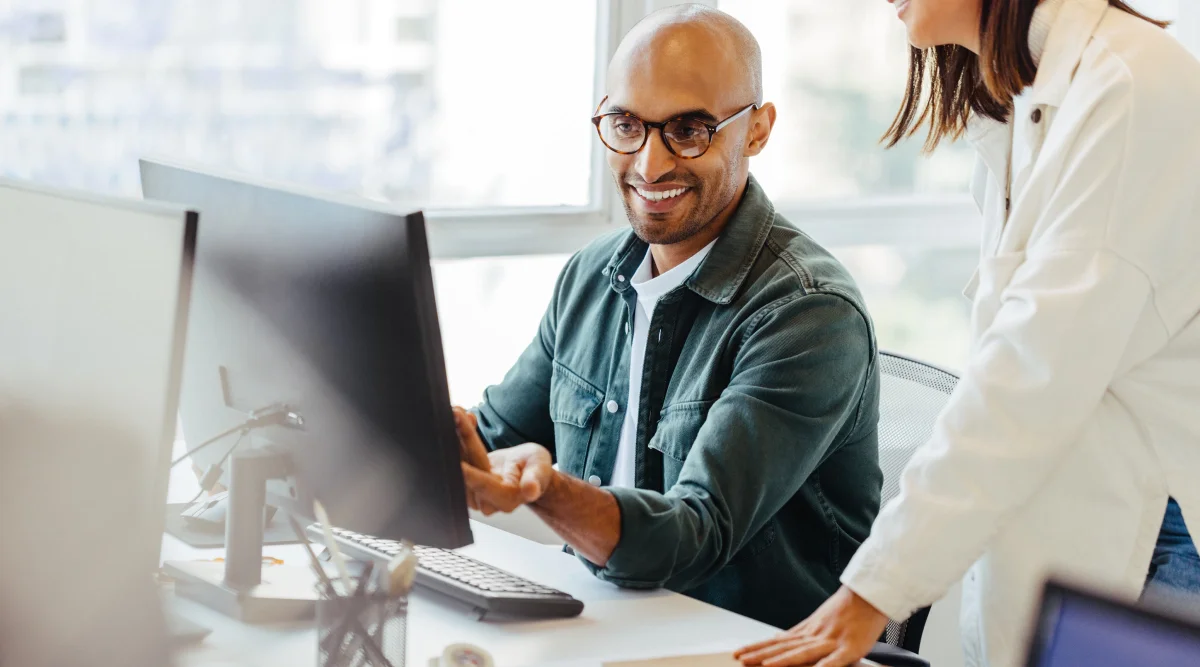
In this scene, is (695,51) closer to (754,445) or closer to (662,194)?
(662,194)

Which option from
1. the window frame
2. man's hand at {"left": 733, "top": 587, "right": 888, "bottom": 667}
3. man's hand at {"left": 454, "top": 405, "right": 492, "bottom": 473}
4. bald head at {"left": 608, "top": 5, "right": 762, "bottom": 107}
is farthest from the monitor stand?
the window frame

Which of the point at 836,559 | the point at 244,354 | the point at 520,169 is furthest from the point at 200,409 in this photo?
the point at 520,169

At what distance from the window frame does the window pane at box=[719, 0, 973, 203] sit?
0.16 ft

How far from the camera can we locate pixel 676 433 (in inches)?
67.4

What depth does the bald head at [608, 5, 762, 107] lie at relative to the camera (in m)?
1.82

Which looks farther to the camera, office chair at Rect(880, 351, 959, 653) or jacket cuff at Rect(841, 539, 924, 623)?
office chair at Rect(880, 351, 959, 653)

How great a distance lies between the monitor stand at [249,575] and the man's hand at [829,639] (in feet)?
1.55

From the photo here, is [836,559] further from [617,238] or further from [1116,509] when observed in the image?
[617,238]

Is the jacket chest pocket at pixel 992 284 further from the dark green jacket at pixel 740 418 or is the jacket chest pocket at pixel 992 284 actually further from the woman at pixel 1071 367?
the dark green jacket at pixel 740 418

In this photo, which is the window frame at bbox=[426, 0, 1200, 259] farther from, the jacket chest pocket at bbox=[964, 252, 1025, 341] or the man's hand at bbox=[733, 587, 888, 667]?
the man's hand at bbox=[733, 587, 888, 667]

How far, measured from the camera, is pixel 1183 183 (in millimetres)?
1315

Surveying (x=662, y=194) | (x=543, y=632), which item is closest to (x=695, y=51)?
(x=662, y=194)

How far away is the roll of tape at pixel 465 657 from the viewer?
1207 mm

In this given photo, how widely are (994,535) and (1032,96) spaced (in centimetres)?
48
